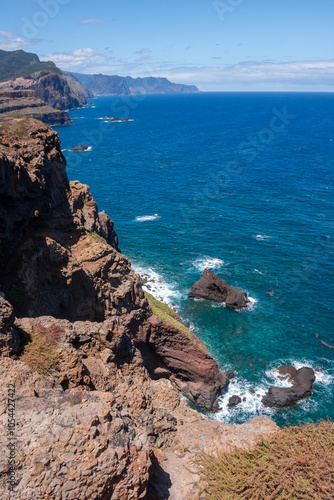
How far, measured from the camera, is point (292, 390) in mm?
41500

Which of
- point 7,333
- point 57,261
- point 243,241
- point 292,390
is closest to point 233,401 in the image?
point 292,390

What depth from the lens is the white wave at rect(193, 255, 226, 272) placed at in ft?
219

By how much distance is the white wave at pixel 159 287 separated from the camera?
5766 centimetres

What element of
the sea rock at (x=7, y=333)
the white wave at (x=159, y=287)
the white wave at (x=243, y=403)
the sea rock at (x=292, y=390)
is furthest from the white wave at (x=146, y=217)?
the sea rock at (x=7, y=333)

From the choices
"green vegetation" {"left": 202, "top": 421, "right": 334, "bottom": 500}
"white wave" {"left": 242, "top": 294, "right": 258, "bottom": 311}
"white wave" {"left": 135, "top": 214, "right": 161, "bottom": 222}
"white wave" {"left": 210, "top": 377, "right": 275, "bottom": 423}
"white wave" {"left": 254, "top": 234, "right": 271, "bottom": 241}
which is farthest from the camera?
"white wave" {"left": 135, "top": 214, "right": 161, "bottom": 222}

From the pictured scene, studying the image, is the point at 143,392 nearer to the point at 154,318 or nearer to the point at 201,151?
the point at 154,318

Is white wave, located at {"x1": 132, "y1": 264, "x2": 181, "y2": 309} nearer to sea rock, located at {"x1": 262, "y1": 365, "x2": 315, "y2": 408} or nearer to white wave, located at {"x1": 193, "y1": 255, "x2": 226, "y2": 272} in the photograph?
white wave, located at {"x1": 193, "y1": 255, "x2": 226, "y2": 272}

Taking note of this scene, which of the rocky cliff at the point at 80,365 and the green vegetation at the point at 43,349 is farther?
the green vegetation at the point at 43,349

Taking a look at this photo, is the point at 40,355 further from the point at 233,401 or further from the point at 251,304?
the point at 251,304

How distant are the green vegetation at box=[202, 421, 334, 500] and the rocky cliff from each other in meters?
0.91

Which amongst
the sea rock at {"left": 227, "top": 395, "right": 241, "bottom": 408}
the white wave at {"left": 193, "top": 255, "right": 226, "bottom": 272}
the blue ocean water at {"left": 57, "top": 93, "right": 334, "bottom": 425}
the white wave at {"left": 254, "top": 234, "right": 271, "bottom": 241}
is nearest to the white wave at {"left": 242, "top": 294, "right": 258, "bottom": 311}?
the blue ocean water at {"left": 57, "top": 93, "right": 334, "bottom": 425}

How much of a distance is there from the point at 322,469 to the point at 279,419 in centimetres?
2797

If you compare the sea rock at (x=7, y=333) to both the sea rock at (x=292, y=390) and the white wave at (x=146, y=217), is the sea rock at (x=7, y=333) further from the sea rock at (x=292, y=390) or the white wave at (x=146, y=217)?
the white wave at (x=146, y=217)

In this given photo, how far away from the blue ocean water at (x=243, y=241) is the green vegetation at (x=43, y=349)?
1134 inches
